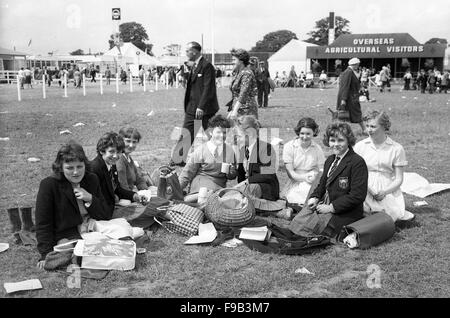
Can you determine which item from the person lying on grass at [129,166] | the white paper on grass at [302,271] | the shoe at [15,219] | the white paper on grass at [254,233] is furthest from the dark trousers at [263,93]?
the white paper on grass at [302,271]

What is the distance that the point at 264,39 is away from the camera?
398ft

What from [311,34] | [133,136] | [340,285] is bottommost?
[340,285]

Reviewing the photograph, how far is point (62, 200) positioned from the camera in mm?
4016

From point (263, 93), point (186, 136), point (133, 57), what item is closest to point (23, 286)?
point (186, 136)

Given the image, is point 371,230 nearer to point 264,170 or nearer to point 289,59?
point 264,170

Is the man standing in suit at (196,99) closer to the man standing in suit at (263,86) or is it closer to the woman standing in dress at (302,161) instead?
the woman standing in dress at (302,161)

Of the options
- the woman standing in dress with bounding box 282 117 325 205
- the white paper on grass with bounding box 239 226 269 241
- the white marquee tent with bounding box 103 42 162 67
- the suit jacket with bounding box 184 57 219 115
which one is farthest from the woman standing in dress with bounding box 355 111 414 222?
the white marquee tent with bounding box 103 42 162 67

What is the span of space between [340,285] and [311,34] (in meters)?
102

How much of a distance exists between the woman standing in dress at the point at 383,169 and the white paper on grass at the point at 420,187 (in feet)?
4.25

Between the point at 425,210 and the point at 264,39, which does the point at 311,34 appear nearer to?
the point at 264,39

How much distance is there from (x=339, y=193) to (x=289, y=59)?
1812 inches

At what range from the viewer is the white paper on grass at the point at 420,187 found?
6.32m

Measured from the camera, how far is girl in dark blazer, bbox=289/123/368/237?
462 centimetres
